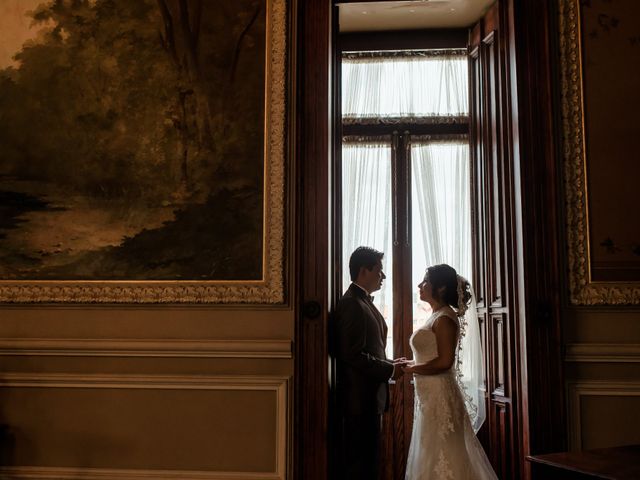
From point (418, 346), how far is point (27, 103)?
3195 mm

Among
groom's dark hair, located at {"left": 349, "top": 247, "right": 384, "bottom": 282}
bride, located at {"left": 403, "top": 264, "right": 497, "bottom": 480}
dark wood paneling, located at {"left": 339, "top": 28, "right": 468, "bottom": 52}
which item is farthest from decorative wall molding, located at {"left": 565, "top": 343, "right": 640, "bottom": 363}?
dark wood paneling, located at {"left": 339, "top": 28, "right": 468, "bottom": 52}

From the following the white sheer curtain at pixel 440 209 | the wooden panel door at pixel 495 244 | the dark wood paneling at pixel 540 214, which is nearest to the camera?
the dark wood paneling at pixel 540 214

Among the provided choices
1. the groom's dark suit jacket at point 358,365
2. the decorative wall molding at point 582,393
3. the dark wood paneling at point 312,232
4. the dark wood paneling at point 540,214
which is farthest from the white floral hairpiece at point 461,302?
the dark wood paneling at point 312,232

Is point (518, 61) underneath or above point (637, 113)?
above

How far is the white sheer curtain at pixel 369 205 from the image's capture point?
20.4ft

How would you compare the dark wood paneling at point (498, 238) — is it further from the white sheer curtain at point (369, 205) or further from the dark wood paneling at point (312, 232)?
the dark wood paneling at point (312, 232)

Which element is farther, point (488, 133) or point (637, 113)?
point (488, 133)

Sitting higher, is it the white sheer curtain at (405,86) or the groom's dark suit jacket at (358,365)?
the white sheer curtain at (405,86)

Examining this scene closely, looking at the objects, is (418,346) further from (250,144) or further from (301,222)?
(250,144)

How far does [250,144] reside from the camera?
15.5ft

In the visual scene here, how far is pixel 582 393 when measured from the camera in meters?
4.44

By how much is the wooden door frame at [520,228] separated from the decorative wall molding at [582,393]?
0.29 feet

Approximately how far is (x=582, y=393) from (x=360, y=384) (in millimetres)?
1394

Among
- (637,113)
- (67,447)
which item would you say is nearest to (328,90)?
(637,113)
